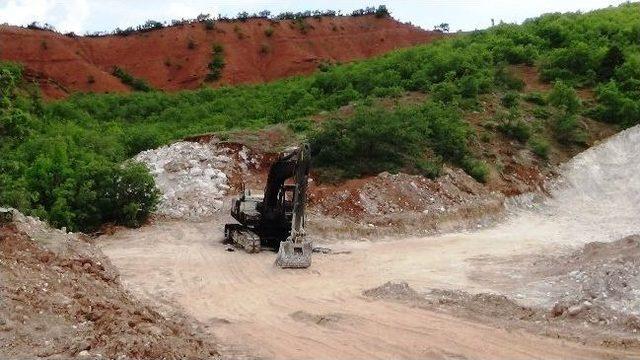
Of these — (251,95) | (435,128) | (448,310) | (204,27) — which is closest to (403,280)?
(448,310)

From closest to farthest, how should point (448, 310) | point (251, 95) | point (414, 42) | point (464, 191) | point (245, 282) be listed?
point (448, 310), point (245, 282), point (464, 191), point (251, 95), point (414, 42)

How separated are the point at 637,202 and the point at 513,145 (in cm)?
539

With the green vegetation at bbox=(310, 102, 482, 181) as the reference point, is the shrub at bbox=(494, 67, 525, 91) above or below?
above

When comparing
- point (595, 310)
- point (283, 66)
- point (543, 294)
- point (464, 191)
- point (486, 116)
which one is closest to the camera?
point (595, 310)

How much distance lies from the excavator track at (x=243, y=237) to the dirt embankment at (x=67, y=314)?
513cm

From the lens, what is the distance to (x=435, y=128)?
26.6m

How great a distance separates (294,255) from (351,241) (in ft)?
15.5

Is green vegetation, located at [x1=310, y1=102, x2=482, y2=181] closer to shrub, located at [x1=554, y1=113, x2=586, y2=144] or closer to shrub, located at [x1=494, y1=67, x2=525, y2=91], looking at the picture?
shrub, located at [x1=554, y1=113, x2=586, y2=144]

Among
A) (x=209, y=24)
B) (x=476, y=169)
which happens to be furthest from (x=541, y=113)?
(x=209, y=24)

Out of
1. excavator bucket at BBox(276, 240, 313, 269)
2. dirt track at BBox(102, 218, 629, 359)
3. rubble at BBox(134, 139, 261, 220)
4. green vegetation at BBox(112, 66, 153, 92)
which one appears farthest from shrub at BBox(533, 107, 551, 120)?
green vegetation at BBox(112, 66, 153, 92)

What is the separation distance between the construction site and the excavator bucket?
0.04m

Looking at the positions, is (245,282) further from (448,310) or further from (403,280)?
(448,310)

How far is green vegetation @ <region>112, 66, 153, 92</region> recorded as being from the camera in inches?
2355

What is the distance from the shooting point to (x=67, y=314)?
7.99m
